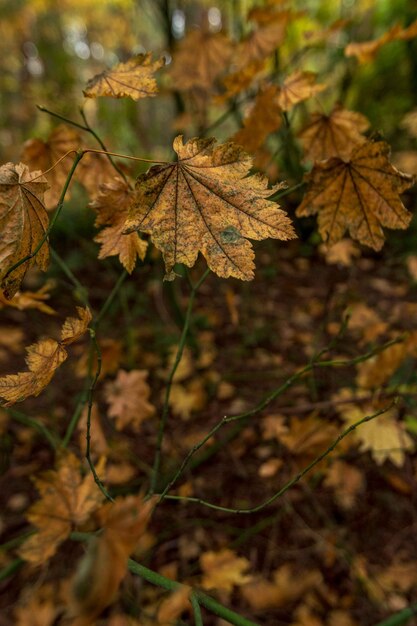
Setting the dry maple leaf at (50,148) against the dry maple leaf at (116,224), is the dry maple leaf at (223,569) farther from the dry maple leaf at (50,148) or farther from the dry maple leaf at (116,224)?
the dry maple leaf at (50,148)

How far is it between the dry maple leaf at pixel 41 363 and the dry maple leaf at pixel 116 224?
17 cm

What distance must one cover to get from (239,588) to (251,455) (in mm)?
642

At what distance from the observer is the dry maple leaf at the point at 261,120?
3.64 ft

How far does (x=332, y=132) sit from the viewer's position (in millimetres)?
1137

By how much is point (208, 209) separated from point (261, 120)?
0.54 meters

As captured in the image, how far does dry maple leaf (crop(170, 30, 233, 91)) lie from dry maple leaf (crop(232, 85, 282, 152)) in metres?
0.81

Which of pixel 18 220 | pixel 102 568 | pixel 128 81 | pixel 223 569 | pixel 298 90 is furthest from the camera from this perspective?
pixel 223 569

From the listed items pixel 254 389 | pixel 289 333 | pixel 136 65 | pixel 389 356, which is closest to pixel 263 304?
pixel 289 333

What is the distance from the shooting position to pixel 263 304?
3451mm

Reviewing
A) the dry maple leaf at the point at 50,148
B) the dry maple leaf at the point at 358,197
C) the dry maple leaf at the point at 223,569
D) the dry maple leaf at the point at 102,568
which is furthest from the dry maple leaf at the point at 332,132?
the dry maple leaf at the point at 223,569

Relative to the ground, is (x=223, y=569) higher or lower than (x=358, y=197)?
lower

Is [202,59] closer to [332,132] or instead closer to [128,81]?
[332,132]

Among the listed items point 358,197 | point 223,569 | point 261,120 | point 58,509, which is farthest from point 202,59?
point 223,569

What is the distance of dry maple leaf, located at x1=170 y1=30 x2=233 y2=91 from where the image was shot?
1.82m
